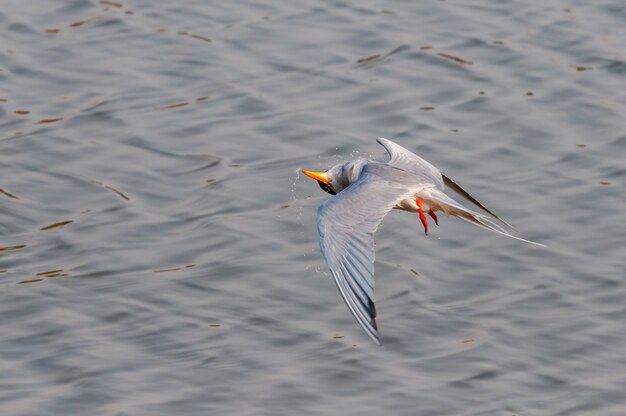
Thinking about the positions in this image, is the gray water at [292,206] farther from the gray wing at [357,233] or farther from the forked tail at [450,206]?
the gray wing at [357,233]

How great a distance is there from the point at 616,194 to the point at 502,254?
114 cm

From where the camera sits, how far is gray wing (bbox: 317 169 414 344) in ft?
24.5

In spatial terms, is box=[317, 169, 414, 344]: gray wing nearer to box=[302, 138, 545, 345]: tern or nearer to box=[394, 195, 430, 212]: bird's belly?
box=[302, 138, 545, 345]: tern

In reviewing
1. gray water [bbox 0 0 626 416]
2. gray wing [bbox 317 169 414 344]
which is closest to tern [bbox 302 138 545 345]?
gray wing [bbox 317 169 414 344]

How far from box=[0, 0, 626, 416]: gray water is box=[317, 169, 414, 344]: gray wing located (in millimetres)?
1333

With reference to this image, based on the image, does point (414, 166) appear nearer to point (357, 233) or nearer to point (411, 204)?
point (411, 204)

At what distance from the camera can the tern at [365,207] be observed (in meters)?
7.57

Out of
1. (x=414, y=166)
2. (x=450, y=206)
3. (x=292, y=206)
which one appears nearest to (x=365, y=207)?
(x=450, y=206)

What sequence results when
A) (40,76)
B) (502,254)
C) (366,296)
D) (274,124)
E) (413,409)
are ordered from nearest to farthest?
1. (366,296)
2. (413,409)
3. (502,254)
4. (274,124)
5. (40,76)

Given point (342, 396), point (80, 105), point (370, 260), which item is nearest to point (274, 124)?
point (80, 105)

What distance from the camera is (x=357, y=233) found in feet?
26.4

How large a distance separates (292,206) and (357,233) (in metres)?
3.12

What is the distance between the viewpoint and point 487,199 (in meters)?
11.1

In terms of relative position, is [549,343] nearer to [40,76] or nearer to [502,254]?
[502,254]
